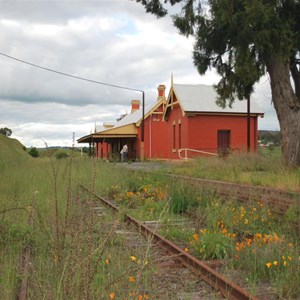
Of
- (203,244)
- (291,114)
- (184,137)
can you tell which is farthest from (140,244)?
(184,137)

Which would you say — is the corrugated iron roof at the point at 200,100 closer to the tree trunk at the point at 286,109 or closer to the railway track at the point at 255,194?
the tree trunk at the point at 286,109

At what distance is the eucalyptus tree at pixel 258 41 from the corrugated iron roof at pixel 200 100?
50.1 ft

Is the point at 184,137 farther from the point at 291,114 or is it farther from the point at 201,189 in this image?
the point at 201,189

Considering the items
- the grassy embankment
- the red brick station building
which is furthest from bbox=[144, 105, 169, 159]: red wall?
the grassy embankment

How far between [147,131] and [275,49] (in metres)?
29.4

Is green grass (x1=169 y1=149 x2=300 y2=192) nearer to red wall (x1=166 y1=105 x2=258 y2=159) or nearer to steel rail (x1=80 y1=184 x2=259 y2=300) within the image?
steel rail (x1=80 y1=184 x2=259 y2=300)

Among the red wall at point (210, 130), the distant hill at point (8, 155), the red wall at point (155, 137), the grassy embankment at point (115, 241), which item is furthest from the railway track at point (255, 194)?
the red wall at point (155, 137)

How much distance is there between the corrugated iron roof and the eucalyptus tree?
15.3m

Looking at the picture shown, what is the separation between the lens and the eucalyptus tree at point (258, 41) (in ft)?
47.4

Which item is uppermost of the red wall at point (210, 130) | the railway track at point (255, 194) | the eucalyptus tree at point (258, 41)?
the eucalyptus tree at point (258, 41)

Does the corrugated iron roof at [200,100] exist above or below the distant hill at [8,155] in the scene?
above

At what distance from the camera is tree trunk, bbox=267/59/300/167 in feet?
49.7

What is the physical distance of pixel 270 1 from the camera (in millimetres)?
14602

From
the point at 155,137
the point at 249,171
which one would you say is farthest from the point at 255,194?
the point at 155,137
